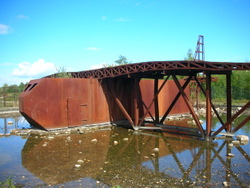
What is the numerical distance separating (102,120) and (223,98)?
23.8 metres

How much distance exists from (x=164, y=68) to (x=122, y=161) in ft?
18.6

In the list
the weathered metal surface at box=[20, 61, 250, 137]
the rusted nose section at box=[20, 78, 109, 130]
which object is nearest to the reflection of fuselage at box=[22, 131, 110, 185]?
the rusted nose section at box=[20, 78, 109, 130]

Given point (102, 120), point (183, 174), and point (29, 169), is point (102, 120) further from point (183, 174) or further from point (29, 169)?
point (183, 174)

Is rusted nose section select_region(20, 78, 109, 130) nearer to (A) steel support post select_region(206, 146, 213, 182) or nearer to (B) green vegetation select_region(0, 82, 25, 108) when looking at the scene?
(A) steel support post select_region(206, 146, 213, 182)

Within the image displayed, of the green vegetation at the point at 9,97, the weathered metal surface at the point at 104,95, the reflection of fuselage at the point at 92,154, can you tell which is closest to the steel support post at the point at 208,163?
the reflection of fuselage at the point at 92,154

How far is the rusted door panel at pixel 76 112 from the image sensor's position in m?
14.5

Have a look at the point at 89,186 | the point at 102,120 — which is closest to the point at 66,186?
the point at 89,186

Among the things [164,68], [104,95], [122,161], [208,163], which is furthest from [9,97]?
[208,163]

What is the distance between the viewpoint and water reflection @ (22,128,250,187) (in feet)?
22.6

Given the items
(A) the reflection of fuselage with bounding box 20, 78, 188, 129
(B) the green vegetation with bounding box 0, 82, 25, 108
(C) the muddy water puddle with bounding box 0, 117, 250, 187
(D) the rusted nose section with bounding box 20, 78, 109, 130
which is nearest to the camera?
(C) the muddy water puddle with bounding box 0, 117, 250, 187

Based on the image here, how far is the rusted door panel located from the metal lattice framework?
93.9 inches

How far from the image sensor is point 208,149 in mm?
10164

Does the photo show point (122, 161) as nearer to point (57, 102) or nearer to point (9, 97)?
point (57, 102)

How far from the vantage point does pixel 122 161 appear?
8648 mm
